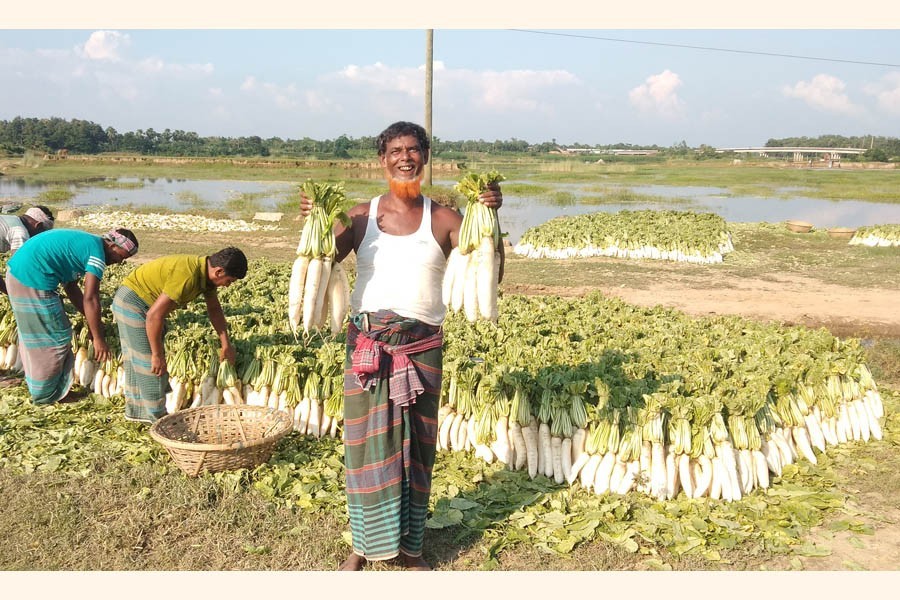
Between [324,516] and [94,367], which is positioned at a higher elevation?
[94,367]

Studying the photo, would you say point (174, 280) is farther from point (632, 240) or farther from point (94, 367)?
point (632, 240)

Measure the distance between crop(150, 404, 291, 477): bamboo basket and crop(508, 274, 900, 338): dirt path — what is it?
6661mm

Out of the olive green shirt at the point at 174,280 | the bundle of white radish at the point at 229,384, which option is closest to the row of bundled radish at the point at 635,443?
the bundle of white radish at the point at 229,384

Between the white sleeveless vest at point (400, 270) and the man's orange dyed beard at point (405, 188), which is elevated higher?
the man's orange dyed beard at point (405, 188)

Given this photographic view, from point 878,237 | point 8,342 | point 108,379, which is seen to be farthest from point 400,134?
point 878,237

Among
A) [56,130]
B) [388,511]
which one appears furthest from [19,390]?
[56,130]

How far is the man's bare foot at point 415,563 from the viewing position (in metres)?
3.87

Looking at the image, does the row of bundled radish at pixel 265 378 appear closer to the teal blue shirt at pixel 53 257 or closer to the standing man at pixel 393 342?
the teal blue shirt at pixel 53 257

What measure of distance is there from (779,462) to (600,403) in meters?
1.54

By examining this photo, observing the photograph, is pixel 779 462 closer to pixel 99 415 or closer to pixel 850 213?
pixel 99 415

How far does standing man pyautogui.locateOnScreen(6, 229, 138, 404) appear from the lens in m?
5.75

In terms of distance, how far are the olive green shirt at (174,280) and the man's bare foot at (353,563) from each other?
8.00 feet

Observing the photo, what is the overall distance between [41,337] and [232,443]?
2.33 m

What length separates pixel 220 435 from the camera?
17.7 feet
